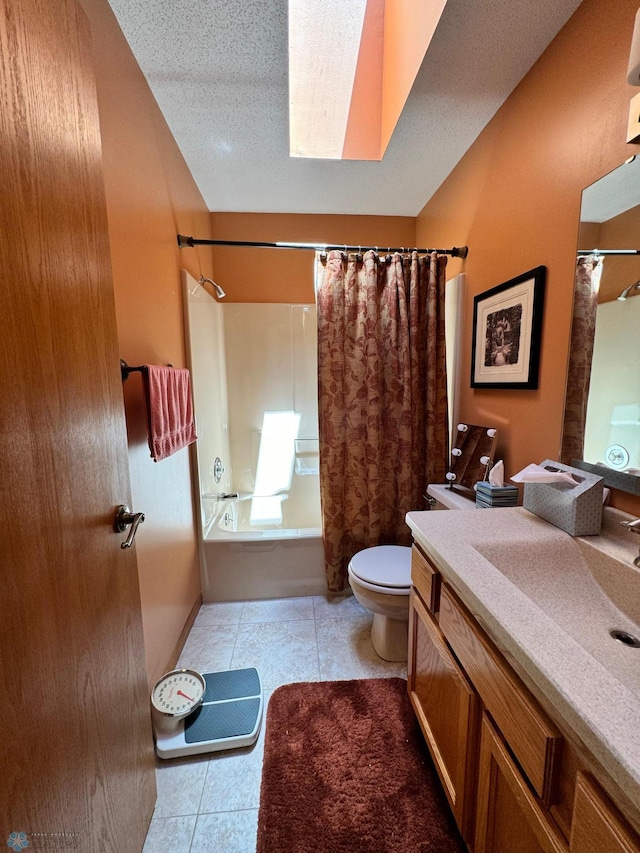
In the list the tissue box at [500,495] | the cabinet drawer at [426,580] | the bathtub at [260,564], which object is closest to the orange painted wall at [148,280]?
the bathtub at [260,564]

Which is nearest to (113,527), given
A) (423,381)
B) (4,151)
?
(4,151)

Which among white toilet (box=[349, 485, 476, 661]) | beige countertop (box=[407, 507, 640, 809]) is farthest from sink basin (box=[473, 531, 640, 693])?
white toilet (box=[349, 485, 476, 661])

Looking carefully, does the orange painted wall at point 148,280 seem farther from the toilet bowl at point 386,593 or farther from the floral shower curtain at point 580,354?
the floral shower curtain at point 580,354

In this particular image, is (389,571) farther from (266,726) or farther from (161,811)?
(161,811)

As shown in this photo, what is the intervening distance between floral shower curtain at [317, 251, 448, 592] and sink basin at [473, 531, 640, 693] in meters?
1.08

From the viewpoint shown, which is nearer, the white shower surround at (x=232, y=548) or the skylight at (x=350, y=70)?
the skylight at (x=350, y=70)

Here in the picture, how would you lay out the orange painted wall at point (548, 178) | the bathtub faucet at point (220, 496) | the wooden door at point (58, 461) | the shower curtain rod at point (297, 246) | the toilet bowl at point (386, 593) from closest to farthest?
the wooden door at point (58, 461) < the orange painted wall at point (548, 178) < the toilet bowl at point (386, 593) < the shower curtain rod at point (297, 246) < the bathtub faucet at point (220, 496)

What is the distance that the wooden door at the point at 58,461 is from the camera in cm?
55

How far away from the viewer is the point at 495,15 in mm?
1097

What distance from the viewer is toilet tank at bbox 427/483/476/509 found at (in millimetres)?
1579

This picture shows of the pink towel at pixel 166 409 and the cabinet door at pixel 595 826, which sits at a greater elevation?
the pink towel at pixel 166 409

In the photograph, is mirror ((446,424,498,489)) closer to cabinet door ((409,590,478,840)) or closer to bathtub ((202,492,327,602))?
cabinet door ((409,590,478,840))

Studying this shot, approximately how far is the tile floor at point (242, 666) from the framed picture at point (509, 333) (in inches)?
57.4

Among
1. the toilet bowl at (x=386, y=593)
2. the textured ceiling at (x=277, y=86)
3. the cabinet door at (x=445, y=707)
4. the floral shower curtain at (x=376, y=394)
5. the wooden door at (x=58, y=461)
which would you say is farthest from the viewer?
the floral shower curtain at (x=376, y=394)
